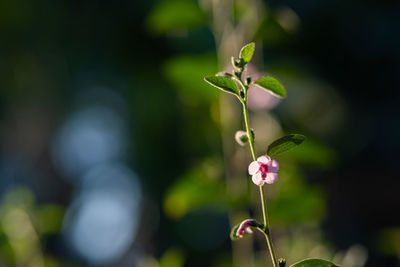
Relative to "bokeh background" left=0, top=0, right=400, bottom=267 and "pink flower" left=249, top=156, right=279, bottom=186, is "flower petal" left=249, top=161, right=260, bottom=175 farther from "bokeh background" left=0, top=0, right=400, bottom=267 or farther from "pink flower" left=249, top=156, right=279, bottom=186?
"bokeh background" left=0, top=0, right=400, bottom=267

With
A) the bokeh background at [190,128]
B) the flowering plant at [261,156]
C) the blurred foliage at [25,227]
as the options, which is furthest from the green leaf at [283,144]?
the blurred foliage at [25,227]

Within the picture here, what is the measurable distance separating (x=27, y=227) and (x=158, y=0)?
284 centimetres

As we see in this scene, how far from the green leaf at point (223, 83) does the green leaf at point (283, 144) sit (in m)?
0.06

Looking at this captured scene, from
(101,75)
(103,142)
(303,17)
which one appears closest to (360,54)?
(303,17)

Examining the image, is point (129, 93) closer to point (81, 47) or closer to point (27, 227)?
point (81, 47)

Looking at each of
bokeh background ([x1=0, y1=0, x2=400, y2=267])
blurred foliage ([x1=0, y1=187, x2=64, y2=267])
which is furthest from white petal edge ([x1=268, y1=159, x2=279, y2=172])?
blurred foliage ([x1=0, y1=187, x2=64, y2=267])

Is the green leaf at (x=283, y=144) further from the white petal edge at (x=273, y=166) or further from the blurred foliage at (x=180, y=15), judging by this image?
the blurred foliage at (x=180, y=15)

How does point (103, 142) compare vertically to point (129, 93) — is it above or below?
below

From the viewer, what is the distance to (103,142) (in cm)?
524

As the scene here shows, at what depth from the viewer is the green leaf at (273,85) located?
41 centimetres

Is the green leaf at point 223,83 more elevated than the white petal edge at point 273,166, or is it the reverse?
the green leaf at point 223,83

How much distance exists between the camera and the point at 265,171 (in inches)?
14.7

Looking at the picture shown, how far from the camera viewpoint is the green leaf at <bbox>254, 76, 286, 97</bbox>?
0.41 meters

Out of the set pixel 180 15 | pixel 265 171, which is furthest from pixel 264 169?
pixel 180 15
